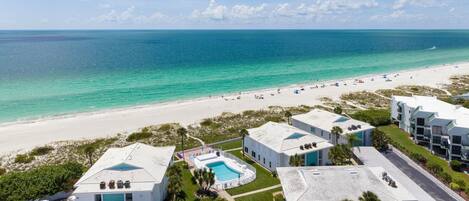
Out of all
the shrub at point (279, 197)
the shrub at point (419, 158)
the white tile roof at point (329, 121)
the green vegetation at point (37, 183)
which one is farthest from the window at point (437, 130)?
the green vegetation at point (37, 183)

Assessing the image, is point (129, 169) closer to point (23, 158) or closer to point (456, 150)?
point (23, 158)

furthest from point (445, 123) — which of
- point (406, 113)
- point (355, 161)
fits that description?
point (355, 161)

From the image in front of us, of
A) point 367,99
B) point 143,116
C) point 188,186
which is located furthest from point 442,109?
point 143,116

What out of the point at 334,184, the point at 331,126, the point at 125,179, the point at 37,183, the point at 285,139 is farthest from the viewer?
the point at 331,126

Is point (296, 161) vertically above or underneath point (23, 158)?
above

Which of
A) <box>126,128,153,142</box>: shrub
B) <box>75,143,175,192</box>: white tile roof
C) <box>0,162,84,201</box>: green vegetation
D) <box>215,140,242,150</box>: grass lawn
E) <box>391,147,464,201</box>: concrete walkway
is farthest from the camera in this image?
<box>126,128,153,142</box>: shrub

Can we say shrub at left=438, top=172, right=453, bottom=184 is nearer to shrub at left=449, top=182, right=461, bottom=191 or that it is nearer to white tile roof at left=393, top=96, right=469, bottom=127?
shrub at left=449, top=182, right=461, bottom=191

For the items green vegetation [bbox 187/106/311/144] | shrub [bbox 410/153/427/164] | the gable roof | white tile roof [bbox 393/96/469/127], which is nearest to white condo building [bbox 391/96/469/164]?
white tile roof [bbox 393/96/469/127]
